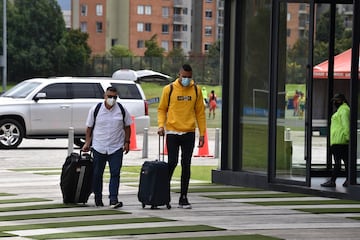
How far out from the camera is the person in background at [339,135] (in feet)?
55.5

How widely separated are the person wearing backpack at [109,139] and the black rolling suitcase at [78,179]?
5.6 inches

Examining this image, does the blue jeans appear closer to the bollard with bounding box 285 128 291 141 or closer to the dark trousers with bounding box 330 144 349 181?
the bollard with bounding box 285 128 291 141

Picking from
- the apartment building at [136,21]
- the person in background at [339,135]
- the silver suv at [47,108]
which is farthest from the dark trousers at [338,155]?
the apartment building at [136,21]

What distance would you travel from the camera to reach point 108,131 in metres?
14.9

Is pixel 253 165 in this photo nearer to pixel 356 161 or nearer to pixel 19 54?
pixel 356 161

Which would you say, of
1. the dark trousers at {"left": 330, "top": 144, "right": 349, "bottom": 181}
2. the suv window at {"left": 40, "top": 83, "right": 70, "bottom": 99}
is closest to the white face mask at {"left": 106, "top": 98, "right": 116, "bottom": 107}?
the dark trousers at {"left": 330, "top": 144, "right": 349, "bottom": 181}

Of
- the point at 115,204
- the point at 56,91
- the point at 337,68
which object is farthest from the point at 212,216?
the point at 56,91

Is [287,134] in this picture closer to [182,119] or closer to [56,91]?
[182,119]

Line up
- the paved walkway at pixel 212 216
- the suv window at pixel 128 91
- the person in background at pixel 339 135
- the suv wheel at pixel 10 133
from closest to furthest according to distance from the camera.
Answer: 1. the paved walkway at pixel 212 216
2. the person in background at pixel 339 135
3. the suv wheel at pixel 10 133
4. the suv window at pixel 128 91

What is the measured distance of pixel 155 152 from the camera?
2853 cm

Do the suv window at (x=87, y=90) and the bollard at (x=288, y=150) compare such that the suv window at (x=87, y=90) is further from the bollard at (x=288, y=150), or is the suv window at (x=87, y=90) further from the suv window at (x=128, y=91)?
the bollard at (x=288, y=150)

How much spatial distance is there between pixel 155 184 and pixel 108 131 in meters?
1.01

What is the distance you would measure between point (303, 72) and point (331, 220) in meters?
4.02

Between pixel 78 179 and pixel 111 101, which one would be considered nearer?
pixel 111 101
